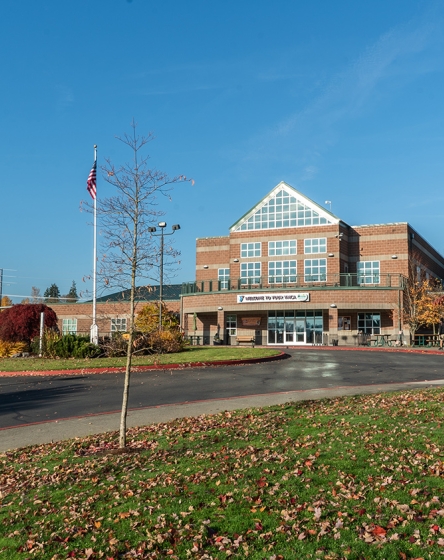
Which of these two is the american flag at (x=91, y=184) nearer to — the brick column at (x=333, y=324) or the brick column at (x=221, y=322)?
the brick column at (x=221, y=322)

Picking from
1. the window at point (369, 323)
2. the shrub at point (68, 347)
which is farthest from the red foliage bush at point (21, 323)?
the window at point (369, 323)

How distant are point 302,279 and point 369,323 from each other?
6721 mm

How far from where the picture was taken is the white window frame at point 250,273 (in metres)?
47.5

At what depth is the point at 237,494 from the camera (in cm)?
660

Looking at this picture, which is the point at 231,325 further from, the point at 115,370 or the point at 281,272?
the point at 115,370

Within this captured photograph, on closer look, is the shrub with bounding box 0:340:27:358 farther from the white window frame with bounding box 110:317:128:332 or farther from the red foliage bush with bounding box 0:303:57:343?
the white window frame with bounding box 110:317:128:332

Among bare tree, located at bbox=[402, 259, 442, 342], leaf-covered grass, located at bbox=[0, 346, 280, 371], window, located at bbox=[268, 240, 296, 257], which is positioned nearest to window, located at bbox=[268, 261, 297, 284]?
window, located at bbox=[268, 240, 296, 257]

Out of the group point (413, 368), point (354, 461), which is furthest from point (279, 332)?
point (354, 461)

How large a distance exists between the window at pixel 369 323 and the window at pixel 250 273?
31.2 feet

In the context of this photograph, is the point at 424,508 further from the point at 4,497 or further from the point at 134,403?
the point at 134,403

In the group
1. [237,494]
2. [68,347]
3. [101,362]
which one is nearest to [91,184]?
[68,347]

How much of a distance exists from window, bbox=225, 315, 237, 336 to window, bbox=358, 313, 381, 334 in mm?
10633

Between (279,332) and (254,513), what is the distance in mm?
39692

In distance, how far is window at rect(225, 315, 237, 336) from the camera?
4731cm
